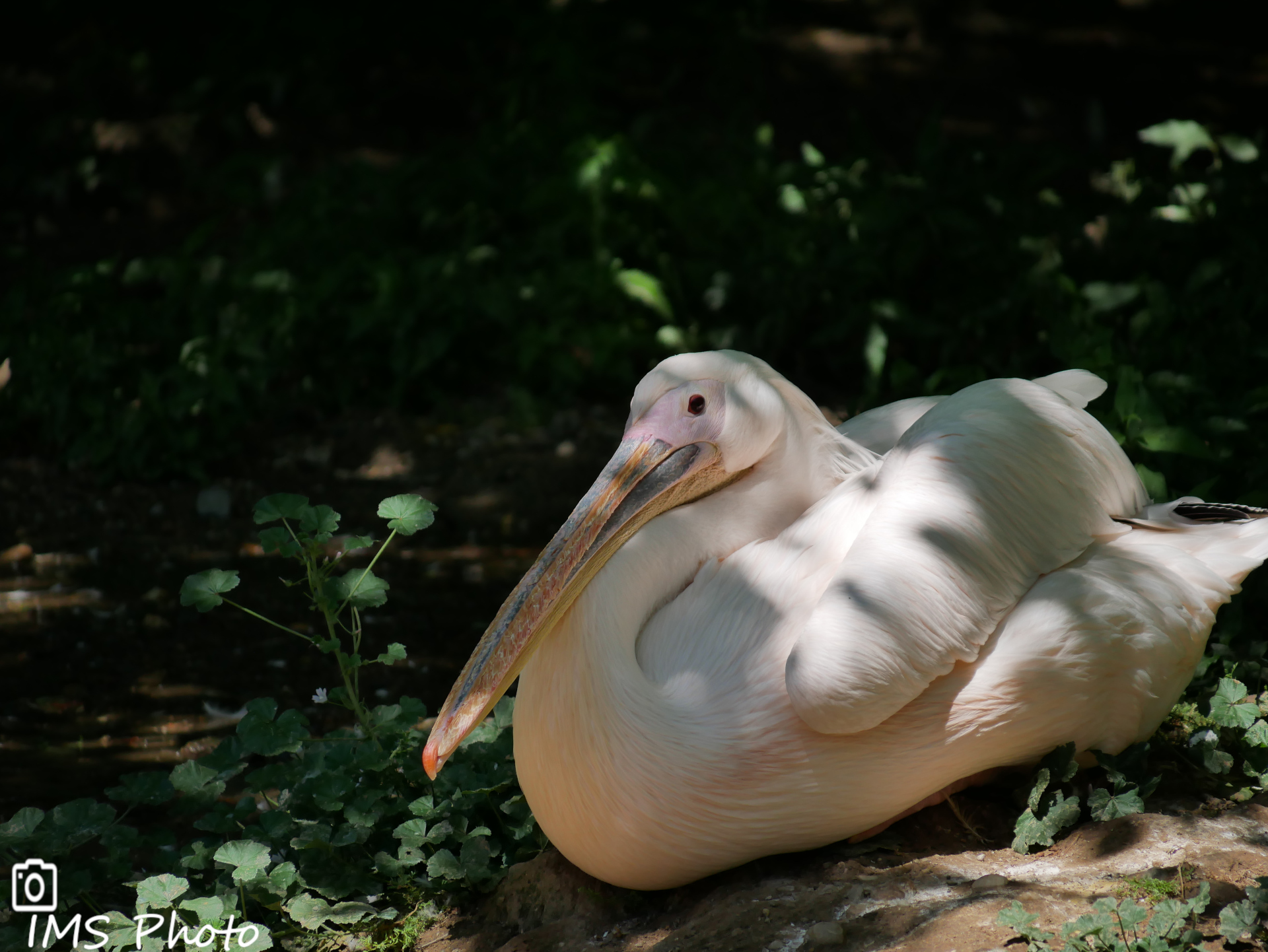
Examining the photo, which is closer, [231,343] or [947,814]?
[947,814]

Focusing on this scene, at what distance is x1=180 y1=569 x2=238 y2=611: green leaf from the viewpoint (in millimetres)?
2639

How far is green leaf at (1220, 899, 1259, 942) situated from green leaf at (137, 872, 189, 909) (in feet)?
6.04

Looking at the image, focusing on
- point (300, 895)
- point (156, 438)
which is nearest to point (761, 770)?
point (300, 895)

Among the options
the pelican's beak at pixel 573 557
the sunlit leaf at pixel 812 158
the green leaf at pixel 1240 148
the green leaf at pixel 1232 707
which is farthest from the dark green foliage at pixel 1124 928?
the sunlit leaf at pixel 812 158

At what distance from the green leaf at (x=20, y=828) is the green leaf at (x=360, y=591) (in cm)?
73

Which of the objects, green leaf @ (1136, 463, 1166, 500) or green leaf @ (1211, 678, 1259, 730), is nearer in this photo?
green leaf @ (1211, 678, 1259, 730)

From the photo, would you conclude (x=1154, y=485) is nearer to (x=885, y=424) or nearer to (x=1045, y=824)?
(x=885, y=424)

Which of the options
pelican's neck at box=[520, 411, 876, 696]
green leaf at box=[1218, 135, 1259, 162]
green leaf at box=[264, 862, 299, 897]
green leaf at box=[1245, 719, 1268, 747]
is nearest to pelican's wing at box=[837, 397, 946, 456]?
pelican's neck at box=[520, 411, 876, 696]

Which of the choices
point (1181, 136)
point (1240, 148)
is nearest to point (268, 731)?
point (1181, 136)

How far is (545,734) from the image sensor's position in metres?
2.41

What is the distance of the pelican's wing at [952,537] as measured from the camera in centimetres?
228

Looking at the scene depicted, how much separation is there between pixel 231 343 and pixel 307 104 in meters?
2.83

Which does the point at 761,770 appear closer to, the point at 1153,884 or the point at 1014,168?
the point at 1153,884

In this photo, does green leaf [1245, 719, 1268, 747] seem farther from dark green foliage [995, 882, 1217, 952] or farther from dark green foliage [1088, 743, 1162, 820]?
dark green foliage [995, 882, 1217, 952]
